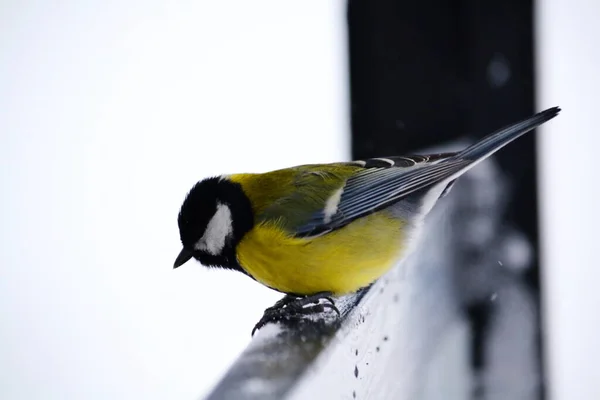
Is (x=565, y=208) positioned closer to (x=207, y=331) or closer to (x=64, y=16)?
(x=207, y=331)

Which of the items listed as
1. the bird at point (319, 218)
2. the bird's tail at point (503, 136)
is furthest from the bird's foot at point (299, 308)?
the bird's tail at point (503, 136)

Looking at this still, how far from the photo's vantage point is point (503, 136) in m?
1.01

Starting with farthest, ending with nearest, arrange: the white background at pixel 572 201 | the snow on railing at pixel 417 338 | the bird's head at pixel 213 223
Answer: the white background at pixel 572 201
the bird's head at pixel 213 223
the snow on railing at pixel 417 338

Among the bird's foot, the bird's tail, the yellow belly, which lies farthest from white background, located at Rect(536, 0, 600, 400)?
the bird's foot

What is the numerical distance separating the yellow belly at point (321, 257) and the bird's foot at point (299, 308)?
0.02 meters

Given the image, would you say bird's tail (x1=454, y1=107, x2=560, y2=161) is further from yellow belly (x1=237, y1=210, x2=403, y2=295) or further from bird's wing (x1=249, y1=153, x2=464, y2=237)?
yellow belly (x1=237, y1=210, x2=403, y2=295)

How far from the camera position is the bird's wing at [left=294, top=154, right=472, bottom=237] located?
1.04m

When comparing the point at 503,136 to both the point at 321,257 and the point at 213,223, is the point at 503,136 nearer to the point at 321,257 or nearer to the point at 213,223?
the point at 321,257

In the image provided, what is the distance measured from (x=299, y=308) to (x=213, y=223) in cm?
20

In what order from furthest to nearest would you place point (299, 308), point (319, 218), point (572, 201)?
point (572, 201)
point (319, 218)
point (299, 308)

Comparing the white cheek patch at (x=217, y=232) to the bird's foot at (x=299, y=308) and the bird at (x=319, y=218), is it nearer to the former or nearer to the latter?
the bird at (x=319, y=218)

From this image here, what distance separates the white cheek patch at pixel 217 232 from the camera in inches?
41.2

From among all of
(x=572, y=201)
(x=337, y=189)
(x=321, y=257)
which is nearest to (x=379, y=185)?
(x=337, y=189)

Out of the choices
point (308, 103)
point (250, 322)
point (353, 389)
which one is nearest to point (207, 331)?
point (250, 322)
